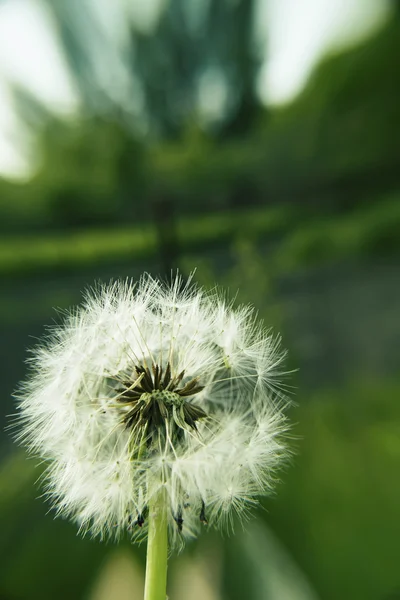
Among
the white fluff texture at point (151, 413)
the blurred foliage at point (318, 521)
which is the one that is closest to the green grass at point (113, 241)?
the blurred foliage at point (318, 521)

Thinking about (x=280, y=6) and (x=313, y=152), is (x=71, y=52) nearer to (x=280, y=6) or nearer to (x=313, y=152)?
(x=280, y=6)

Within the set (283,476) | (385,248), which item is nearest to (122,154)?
(385,248)

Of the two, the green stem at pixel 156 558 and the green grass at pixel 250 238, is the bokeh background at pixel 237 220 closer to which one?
the green grass at pixel 250 238

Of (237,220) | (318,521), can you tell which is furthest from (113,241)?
(318,521)

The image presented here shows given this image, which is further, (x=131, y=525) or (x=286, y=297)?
(x=286, y=297)

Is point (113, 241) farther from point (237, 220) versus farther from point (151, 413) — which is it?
point (151, 413)

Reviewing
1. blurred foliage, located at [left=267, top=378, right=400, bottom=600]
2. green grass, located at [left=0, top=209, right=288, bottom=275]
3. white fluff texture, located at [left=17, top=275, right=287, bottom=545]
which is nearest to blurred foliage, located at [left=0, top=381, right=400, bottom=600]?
blurred foliage, located at [left=267, top=378, right=400, bottom=600]

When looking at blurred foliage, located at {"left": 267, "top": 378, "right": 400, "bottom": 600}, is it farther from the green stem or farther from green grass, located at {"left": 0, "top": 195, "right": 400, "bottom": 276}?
the green stem
